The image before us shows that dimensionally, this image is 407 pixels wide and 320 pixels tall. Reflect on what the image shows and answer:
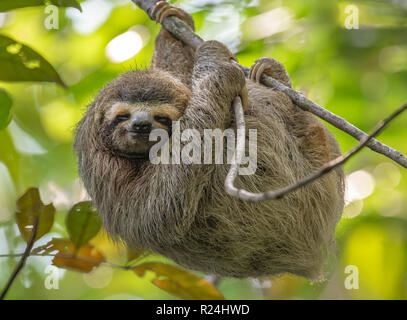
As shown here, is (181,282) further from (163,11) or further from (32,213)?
(163,11)

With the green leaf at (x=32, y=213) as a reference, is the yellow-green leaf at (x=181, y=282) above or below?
below

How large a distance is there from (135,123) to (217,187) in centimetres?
118

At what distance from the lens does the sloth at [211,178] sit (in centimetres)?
587

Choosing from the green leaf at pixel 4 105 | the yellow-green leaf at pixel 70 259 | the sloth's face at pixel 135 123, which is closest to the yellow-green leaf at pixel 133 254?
the yellow-green leaf at pixel 70 259

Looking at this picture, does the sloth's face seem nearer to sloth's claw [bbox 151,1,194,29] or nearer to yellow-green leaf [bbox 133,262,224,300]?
yellow-green leaf [bbox 133,262,224,300]

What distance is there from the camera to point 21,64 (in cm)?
568

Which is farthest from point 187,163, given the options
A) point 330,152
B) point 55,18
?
point 55,18

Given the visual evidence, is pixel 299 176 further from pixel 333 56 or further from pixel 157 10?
pixel 333 56

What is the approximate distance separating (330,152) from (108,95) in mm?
2912

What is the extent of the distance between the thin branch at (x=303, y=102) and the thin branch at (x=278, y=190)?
0.32 m

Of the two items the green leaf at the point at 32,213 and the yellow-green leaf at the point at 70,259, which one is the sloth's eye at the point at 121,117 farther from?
the yellow-green leaf at the point at 70,259

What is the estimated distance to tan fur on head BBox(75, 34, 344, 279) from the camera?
586cm

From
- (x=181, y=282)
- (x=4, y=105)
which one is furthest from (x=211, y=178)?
(x=4, y=105)

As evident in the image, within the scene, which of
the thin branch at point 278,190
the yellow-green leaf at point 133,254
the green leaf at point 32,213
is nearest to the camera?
the thin branch at point 278,190
